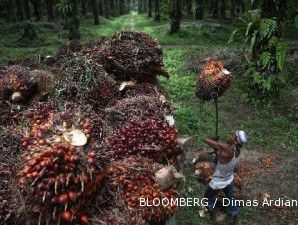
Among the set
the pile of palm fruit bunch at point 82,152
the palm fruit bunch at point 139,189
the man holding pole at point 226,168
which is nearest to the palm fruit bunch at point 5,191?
the pile of palm fruit bunch at point 82,152

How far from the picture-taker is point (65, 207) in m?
3.20

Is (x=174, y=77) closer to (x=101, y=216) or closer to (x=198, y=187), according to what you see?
(x=198, y=187)

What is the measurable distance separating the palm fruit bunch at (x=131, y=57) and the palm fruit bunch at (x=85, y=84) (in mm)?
1052

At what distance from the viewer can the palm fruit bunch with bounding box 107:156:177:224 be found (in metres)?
3.80

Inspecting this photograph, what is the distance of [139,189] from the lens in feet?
12.8

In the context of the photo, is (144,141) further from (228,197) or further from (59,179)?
(228,197)

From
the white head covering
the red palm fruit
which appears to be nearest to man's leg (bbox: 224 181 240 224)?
the white head covering

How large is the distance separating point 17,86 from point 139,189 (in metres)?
2.99

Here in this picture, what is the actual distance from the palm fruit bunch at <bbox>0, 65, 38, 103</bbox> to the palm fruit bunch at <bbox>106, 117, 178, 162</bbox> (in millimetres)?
1980

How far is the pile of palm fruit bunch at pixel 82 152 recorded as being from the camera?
10.7ft

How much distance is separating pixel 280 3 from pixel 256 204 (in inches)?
268

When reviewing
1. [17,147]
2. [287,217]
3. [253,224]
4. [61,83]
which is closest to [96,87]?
[61,83]

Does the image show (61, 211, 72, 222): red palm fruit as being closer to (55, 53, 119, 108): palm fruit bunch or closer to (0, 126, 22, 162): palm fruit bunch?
(0, 126, 22, 162): palm fruit bunch

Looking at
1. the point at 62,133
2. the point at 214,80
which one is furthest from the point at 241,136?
the point at 62,133
